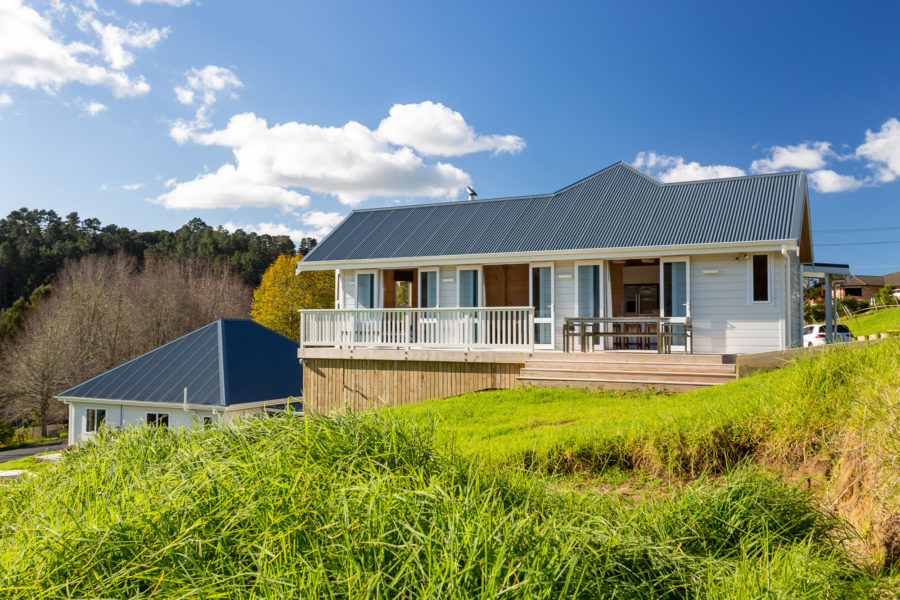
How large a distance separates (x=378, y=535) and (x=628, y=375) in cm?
947

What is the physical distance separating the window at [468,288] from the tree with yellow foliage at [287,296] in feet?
93.9

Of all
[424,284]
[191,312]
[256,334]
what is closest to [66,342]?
[191,312]

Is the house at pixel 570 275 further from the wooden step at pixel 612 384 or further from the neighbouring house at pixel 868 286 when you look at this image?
the neighbouring house at pixel 868 286

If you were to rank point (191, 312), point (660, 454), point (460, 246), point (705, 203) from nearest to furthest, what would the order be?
point (660, 454), point (705, 203), point (460, 246), point (191, 312)

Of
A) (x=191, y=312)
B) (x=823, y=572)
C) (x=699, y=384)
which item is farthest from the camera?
(x=191, y=312)

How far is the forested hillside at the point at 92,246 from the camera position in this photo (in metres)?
57.9

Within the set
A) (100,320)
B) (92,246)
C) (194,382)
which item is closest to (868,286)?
(194,382)

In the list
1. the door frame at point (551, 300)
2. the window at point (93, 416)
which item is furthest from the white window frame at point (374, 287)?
the window at point (93, 416)

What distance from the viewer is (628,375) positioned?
36.9 ft

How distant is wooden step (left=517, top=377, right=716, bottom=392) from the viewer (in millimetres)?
10539

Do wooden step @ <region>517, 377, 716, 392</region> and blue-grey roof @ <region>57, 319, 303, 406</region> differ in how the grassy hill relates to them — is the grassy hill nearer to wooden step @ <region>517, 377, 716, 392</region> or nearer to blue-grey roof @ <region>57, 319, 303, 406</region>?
wooden step @ <region>517, 377, 716, 392</region>

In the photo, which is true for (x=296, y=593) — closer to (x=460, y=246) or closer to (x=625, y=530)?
(x=625, y=530)

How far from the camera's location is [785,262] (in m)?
13.4

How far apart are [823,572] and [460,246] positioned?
13.8 meters
